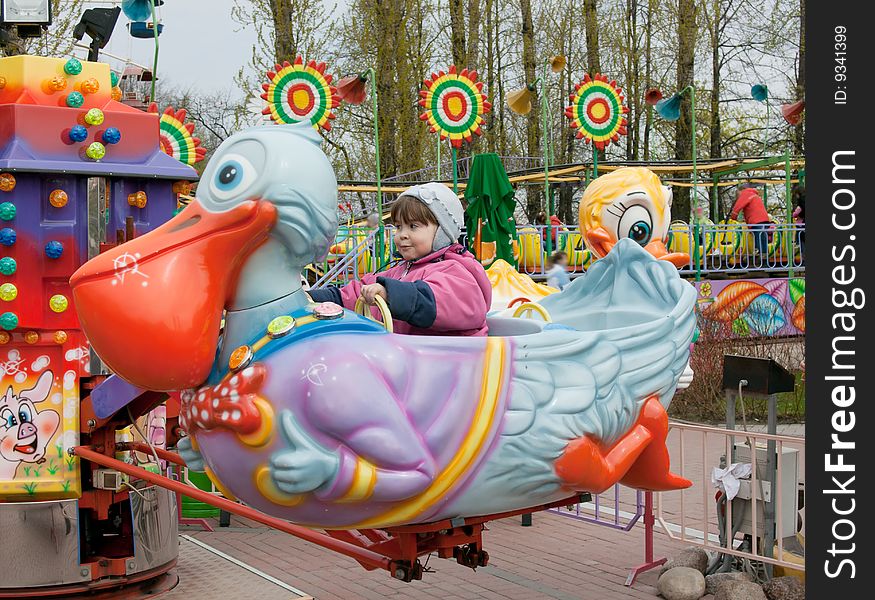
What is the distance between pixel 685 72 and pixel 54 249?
20.4 m

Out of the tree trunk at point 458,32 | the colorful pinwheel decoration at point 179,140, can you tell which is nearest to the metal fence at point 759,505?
the colorful pinwheel decoration at point 179,140

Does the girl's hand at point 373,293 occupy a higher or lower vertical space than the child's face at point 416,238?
lower

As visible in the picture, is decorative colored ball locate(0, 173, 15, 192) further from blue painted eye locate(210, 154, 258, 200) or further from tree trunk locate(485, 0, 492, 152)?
tree trunk locate(485, 0, 492, 152)

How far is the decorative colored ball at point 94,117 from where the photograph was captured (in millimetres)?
4535

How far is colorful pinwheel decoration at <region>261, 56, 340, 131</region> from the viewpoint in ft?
36.2

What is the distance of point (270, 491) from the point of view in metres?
2.46

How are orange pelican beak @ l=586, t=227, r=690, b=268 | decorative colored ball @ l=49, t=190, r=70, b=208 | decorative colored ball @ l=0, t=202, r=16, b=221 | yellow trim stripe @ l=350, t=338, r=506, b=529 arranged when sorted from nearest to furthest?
yellow trim stripe @ l=350, t=338, r=506, b=529
decorative colored ball @ l=0, t=202, r=16, b=221
decorative colored ball @ l=49, t=190, r=70, b=208
orange pelican beak @ l=586, t=227, r=690, b=268

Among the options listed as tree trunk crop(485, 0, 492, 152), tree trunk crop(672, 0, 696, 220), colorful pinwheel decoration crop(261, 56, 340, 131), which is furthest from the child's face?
tree trunk crop(485, 0, 492, 152)

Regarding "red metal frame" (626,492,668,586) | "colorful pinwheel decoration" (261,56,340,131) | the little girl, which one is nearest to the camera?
the little girl

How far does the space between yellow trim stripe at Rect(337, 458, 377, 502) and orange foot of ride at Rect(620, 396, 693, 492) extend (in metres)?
0.90

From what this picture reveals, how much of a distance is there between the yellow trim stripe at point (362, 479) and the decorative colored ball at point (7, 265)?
8.32ft

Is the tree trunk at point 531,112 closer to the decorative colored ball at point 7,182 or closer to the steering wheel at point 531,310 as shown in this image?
the decorative colored ball at point 7,182

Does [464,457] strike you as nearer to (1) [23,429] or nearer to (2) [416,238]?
(2) [416,238]

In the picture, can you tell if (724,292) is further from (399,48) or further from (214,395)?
(214,395)
